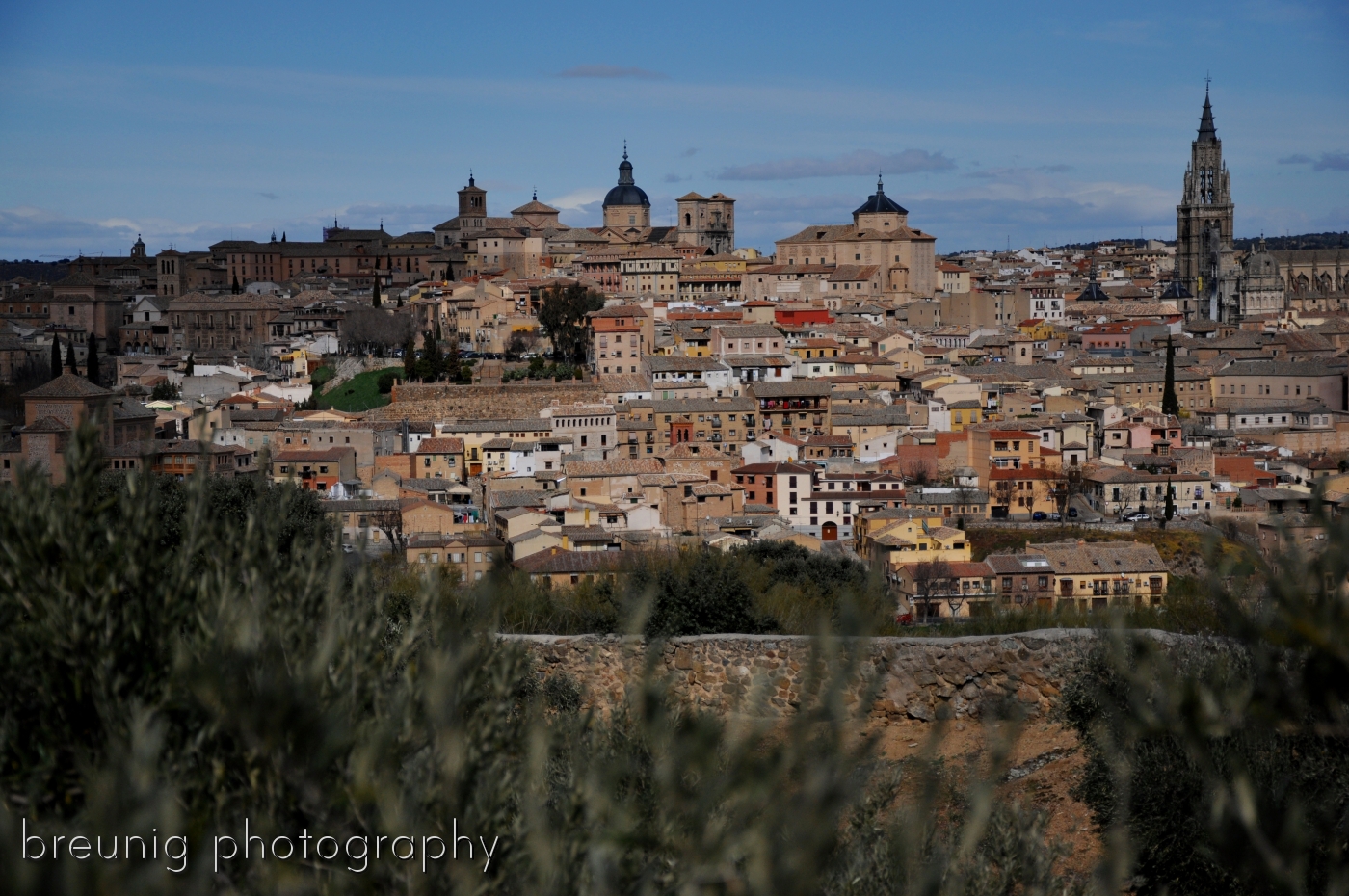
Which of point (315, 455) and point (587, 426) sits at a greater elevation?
point (587, 426)

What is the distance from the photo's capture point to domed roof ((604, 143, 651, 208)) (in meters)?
73.3

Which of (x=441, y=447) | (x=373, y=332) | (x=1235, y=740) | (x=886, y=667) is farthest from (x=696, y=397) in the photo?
(x=1235, y=740)

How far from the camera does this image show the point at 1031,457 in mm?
31516

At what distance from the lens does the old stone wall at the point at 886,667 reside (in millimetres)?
6438

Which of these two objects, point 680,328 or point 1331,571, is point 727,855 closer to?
point 1331,571

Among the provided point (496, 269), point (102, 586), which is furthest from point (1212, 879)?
point (496, 269)

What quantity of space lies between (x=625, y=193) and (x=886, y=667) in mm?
68576

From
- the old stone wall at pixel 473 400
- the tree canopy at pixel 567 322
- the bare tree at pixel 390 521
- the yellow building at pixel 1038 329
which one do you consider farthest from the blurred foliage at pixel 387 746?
the yellow building at pixel 1038 329

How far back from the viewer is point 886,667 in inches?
251

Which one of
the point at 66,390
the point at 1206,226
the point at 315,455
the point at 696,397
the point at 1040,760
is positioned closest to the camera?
the point at 1040,760

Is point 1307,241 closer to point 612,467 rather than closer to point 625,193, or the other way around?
point 625,193

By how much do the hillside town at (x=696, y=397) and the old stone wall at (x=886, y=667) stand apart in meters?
3.30

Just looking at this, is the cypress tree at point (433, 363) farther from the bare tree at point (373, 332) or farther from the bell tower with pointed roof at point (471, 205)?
the bell tower with pointed roof at point (471, 205)

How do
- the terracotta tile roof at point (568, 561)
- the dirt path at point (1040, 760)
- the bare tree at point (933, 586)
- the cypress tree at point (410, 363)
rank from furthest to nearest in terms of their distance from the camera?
the cypress tree at point (410, 363) < the bare tree at point (933, 586) < the terracotta tile roof at point (568, 561) < the dirt path at point (1040, 760)
